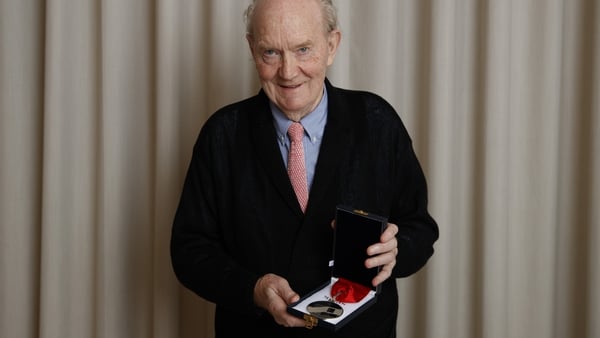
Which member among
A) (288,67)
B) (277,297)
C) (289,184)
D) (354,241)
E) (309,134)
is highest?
(288,67)

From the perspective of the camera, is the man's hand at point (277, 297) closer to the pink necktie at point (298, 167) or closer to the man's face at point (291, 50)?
the pink necktie at point (298, 167)

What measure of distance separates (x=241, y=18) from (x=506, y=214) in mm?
971

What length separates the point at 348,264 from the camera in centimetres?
132

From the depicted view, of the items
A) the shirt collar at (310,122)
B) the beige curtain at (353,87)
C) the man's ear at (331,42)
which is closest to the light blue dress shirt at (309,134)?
the shirt collar at (310,122)

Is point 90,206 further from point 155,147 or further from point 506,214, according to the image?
point 506,214

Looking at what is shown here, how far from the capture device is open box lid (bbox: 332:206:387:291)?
1.26 meters

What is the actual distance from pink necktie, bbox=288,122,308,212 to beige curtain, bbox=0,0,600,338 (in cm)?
56

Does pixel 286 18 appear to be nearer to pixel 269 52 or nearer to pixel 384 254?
pixel 269 52

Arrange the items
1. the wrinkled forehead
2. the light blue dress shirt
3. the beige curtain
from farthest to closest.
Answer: the beige curtain < the light blue dress shirt < the wrinkled forehead

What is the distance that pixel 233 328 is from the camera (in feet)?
4.89

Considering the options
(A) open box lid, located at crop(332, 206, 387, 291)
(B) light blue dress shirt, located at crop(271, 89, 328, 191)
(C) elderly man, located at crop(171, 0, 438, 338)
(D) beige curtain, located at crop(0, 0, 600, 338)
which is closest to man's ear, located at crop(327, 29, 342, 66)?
(C) elderly man, located at crop(171, 0, 438, 338)

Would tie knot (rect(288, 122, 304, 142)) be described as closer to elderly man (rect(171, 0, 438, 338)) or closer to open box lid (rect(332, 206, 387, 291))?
elderly man (rect(171, 0, 438, 338))

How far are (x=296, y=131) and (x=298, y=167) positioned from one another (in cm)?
8

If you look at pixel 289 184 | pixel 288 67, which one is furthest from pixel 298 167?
pixel 288 67
